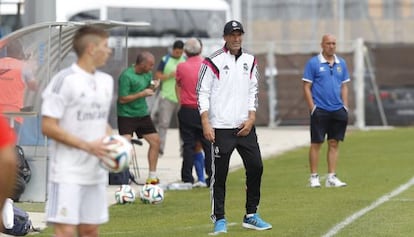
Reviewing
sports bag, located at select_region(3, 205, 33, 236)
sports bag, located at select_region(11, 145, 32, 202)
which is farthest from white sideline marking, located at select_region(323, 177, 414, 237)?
sports bag, located at select_region(11, 145, 32, 202)

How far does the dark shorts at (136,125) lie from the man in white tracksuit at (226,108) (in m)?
4.05

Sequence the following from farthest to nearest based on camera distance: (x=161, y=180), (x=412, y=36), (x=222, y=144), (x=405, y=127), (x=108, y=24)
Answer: (x=412, y=36) < (x=405, y=127) < (x=161, y=180) < (x=108, y=24) < (x=222, y=144)

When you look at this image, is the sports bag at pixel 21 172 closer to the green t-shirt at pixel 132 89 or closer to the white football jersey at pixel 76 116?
the green t-shirt at pixel 132 89

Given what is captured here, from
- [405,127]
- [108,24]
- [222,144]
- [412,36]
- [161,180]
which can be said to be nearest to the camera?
[222,144]

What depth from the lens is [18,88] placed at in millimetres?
13508

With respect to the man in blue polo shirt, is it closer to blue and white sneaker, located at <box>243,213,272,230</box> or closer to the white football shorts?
blue and white sneaker, located at <box>243,213,272,230</box>

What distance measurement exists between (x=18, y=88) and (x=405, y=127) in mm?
18416

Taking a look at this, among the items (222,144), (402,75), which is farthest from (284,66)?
(222,144)

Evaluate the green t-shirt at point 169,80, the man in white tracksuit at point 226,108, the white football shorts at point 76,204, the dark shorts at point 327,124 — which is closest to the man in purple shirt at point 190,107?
the dark shorts at point 327,124

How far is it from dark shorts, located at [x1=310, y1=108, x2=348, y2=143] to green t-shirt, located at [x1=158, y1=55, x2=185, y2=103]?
3680 millimetres

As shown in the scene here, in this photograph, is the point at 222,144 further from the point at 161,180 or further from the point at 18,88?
the point at 161,180

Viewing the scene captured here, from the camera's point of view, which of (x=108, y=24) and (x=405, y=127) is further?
(x=405, y=127)

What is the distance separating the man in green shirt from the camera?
603 inches

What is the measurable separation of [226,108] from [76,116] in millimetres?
3524
